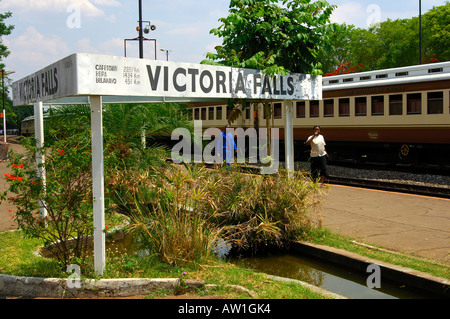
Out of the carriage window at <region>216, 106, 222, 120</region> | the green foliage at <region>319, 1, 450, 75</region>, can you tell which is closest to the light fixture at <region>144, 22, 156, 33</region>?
the carriage window at <region>216, 106, 222, 120</region>

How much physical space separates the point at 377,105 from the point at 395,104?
796 mm

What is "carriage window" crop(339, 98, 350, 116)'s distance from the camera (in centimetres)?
1879

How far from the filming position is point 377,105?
1766 centimetres

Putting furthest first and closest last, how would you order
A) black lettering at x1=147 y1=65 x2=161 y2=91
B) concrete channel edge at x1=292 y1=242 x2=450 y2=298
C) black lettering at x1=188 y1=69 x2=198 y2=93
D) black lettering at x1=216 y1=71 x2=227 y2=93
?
black lettering at x1=216 y1=71 x2=227 y2=93, black lettering at x1=188 y1=69 x2=198 y2=93, black lettering at x1=147 y1=65 x2=161 y2=91, concrete channel edge at x1=292 y1=242 x2=450 y2=298

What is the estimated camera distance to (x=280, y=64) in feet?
26.4

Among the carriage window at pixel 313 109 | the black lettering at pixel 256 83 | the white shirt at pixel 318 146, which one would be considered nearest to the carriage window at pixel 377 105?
the carriage window at pixel 313 109

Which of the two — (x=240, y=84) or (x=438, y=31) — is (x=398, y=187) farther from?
(x=438, y=31)

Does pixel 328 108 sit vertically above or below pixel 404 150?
above

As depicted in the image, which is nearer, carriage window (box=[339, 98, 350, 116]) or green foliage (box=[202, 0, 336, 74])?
green foliage (box=[202, 0, 336, 74])

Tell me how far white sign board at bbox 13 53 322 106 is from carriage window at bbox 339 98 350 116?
11.2 meters

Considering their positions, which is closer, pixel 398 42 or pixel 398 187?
pixel 398 187

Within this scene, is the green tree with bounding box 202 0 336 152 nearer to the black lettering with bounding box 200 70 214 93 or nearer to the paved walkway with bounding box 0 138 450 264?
the black lettering with bounding box 200 70 214 93

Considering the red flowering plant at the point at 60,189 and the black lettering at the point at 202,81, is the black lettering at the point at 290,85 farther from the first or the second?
the red flowering plant at the point at 60,189

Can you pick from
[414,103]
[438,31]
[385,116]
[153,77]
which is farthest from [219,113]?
[438,31]
